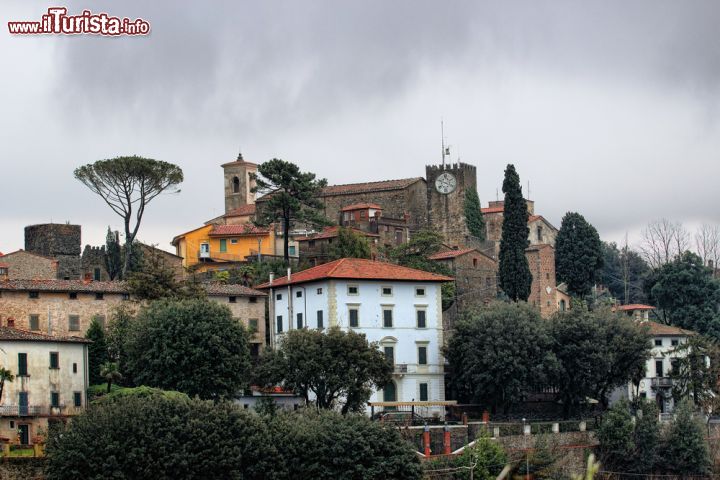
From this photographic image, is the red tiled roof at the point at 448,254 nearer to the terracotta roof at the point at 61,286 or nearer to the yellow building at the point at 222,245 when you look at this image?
the yellow building at the point at 222,245

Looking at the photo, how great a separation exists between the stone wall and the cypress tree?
2577cm

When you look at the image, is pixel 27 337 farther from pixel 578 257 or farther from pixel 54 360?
pixel 578 257

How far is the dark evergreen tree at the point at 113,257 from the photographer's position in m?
82.9

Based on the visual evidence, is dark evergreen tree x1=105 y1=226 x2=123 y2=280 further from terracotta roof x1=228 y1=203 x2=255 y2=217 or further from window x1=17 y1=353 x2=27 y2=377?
window x1=17 y1=353 x2=27 y2=377

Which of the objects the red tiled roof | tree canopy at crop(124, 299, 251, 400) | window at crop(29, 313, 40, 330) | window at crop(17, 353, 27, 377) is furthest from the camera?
the red tiled roof

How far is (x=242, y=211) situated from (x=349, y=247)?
21.8m

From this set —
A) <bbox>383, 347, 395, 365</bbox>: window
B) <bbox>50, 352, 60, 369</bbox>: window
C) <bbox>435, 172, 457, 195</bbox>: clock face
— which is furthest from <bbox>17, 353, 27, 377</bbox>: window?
<bbox>435, 172, 457, 195</bbox>: clock face

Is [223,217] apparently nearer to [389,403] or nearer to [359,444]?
[389,403]

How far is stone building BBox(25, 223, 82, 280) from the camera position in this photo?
82.2 meters

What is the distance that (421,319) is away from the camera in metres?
68.2

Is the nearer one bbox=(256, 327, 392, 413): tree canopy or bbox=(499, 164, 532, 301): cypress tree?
bbox=(256, 327, 392, 413): tree canopy

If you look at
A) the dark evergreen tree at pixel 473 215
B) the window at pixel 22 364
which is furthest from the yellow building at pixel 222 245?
the window at pixel 22 364

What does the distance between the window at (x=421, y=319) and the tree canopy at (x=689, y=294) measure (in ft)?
69.7

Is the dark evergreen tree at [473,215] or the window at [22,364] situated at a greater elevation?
the dark evergreen tree at [473,215]
